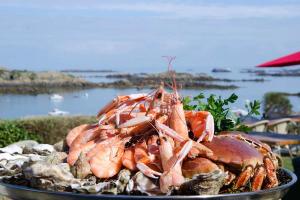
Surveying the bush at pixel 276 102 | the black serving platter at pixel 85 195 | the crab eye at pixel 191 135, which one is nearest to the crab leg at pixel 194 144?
the crab eye at pixel 191 135

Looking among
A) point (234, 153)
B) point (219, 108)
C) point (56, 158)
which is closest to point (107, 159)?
point (56, 158)

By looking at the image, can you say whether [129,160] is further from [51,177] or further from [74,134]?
[74,134]

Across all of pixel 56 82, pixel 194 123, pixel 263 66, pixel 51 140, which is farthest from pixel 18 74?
pixel 194 123

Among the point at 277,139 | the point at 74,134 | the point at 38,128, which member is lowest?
the point at 277,139

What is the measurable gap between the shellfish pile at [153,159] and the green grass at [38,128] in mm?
9213

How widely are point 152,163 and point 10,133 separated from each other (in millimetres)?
9879

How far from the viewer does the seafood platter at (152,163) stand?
363cm

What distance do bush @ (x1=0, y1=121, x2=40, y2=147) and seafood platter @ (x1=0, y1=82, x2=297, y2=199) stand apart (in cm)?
913

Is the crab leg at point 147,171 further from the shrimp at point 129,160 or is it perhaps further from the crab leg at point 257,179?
the crab leg at point 257,179

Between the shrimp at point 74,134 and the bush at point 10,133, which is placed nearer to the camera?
the shrimp at point 74,134

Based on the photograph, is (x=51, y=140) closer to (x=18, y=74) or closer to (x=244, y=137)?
(x=244, y=137)

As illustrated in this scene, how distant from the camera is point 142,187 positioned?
143 inches

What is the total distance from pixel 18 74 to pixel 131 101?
7270cm

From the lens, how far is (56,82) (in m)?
76.1
